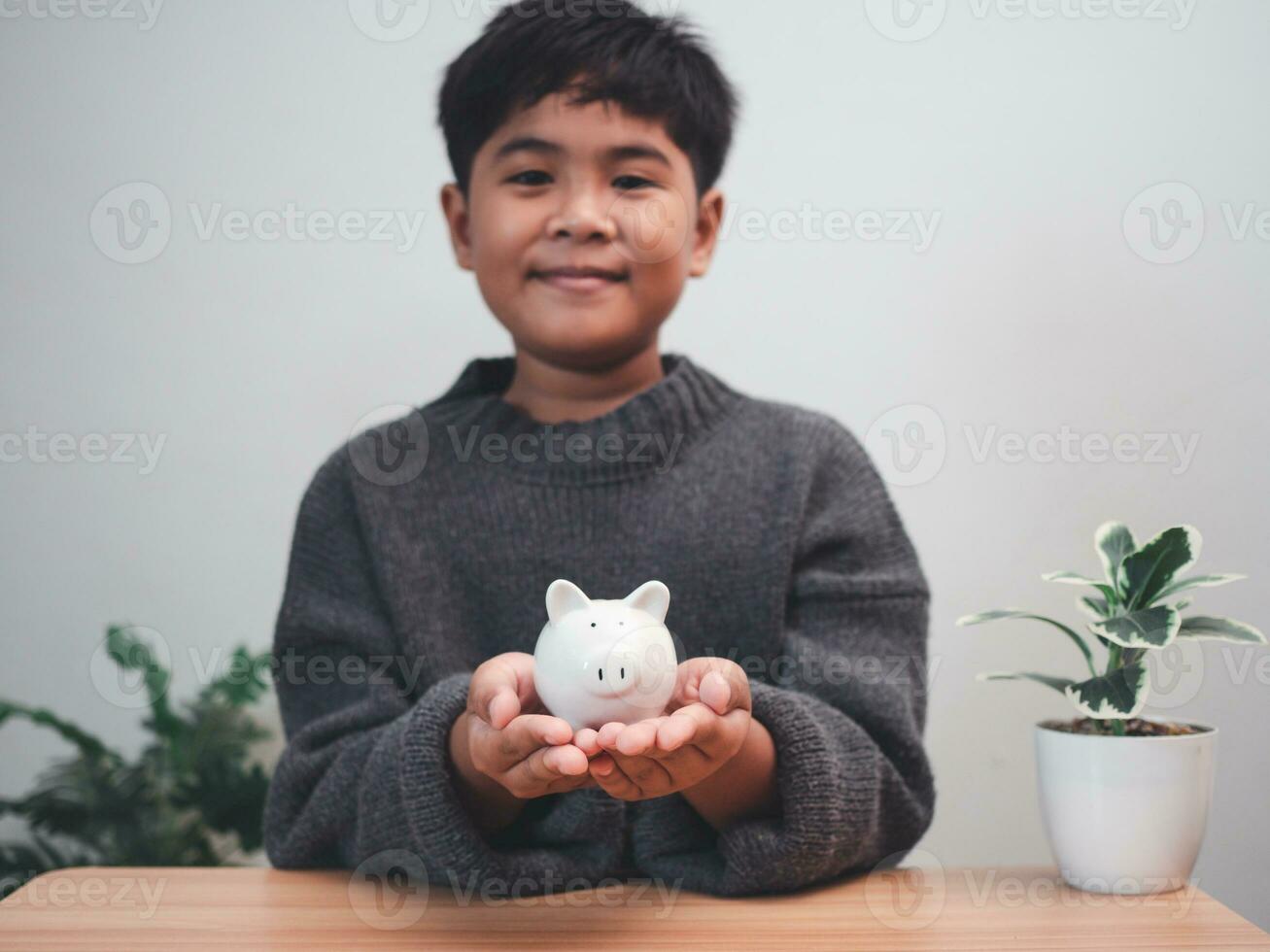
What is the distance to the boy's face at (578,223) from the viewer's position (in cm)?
108

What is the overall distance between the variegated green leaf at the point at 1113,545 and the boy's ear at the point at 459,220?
2.04ft

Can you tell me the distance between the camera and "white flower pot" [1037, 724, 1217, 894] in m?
0.88

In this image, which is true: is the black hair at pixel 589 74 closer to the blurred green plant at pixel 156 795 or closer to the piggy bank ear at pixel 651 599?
the piggy bank ear at pixel 651 599

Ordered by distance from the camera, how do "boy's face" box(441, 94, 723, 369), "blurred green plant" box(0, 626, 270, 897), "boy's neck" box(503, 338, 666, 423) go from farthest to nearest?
"blurred green plant" box(0, 626, 270, 897) → "boy's neck" box(503, 338, 666, 423) → "boy's face" box(441, 94, 723, 369)

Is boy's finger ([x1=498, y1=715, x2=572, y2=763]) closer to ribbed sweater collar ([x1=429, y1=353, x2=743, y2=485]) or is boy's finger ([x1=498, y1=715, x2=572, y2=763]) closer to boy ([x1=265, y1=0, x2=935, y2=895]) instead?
boy ([x1=265, y1=0, x2=935, y2=895])

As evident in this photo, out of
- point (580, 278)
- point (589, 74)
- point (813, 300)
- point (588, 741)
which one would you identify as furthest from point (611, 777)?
point (813, 300)

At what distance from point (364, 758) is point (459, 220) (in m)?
0.52

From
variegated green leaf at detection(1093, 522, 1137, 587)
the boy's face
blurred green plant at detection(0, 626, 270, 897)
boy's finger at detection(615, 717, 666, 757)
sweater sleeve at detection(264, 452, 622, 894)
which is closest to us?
boy's finger at detection(615, 717, 666, 757)

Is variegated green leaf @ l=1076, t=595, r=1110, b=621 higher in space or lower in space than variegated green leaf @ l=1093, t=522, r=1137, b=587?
lower

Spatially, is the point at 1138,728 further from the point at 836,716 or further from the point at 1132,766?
the point at 836,716

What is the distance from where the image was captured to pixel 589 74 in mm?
Answer: 1089

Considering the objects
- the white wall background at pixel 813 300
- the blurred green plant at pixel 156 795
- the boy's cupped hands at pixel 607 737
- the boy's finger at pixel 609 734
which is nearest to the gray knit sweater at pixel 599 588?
the boy's cupped hands at pixel 607 737

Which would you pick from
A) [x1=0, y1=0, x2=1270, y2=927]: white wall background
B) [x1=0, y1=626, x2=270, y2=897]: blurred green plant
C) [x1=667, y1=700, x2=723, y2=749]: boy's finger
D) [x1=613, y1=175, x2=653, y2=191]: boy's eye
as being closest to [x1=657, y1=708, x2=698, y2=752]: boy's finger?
[x1=667, y1=700, x2=723, y2=749]: boy's finger

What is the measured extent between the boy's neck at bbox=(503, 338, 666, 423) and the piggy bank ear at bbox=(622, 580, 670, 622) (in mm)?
436
